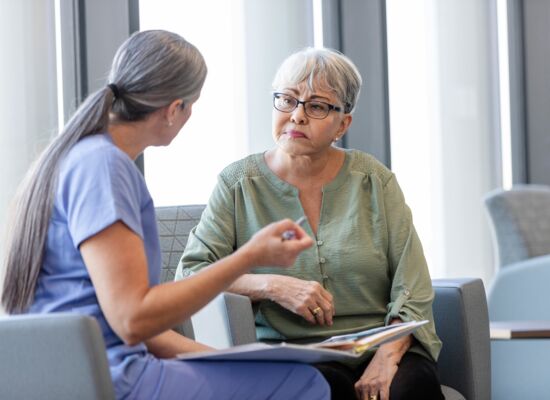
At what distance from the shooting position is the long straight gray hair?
1929mm

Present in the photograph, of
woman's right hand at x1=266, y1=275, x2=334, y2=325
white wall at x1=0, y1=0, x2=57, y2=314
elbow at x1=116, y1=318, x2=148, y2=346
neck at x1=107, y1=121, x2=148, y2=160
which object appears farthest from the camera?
white wall at x1=0, y1=0, x2=57, y2=314

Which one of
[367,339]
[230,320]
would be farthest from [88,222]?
[230,320]

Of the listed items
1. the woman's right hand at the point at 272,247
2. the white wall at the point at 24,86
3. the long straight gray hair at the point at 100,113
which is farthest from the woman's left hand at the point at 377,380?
the white wall at the point at 24,86

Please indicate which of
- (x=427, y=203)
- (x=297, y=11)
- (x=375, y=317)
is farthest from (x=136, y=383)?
(x=427, y=203)

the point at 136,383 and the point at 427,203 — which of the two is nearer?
the point at 136,383

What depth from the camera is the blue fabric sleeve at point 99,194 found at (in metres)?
1.82

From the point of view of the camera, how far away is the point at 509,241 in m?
4.03

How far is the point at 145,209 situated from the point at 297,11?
295 centimetres

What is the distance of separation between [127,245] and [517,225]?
2480mm

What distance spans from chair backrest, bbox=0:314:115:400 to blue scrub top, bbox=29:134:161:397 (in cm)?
8

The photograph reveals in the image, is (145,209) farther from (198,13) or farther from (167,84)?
(198,13)

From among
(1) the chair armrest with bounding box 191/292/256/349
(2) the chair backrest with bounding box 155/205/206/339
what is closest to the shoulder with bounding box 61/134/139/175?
(1) the chair armrest with bounding box 191/292/256/349

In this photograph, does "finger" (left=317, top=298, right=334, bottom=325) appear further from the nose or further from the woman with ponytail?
the woman with ponytail

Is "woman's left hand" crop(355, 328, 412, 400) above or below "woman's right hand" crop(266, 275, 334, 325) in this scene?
below
